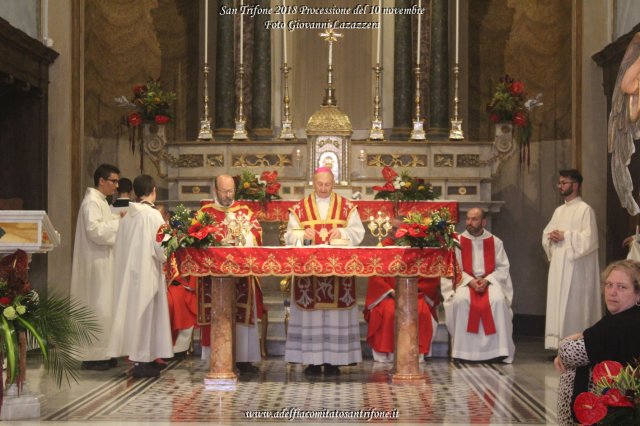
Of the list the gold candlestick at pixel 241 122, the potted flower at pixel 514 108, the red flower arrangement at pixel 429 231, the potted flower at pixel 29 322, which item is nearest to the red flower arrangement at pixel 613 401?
the potted flower at pixel 29 322

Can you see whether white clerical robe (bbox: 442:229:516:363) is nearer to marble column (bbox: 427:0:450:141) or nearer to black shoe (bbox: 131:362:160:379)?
marble column (bbox: 427:0:450:141)

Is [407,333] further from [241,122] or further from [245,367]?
[241,122]

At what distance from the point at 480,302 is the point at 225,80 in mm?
4885

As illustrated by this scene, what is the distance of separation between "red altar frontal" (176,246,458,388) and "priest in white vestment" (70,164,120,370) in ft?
5.20

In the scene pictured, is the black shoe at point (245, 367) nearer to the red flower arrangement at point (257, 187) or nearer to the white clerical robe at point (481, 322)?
the white clerical robe at point (481, 322)

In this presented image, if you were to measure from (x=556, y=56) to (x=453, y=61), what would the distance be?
1.40 metres

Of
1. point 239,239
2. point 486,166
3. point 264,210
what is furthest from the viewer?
point 486,166

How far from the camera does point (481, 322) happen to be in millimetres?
10828

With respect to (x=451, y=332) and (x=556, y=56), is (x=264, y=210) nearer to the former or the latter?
(x=451, y=332)

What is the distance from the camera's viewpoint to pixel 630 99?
8.27 meters

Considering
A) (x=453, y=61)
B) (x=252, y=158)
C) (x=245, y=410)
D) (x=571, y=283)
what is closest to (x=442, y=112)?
(x=453, y=61)

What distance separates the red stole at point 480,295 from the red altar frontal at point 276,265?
2.02 meters

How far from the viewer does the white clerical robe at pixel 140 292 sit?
9.44m

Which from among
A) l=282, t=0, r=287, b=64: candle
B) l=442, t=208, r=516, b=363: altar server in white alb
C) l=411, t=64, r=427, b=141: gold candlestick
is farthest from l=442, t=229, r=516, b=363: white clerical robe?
l=282, t=0, r=287, b=64: candle
